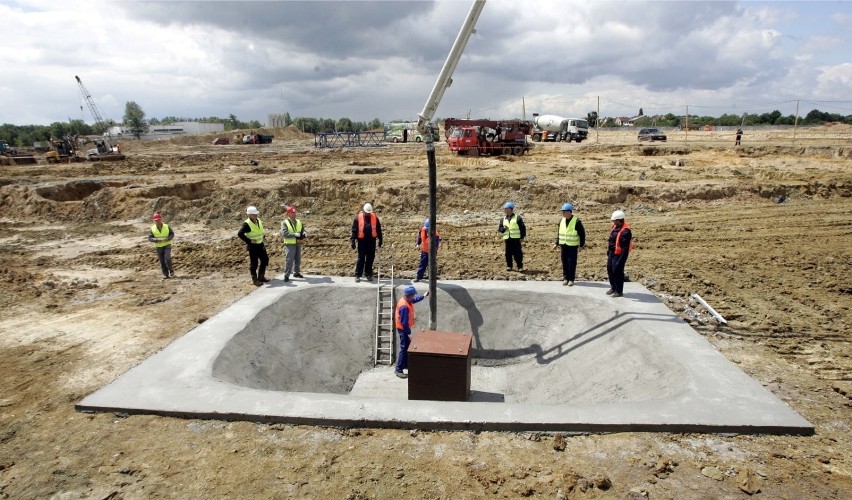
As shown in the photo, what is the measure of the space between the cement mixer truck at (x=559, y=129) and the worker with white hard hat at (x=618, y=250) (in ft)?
105

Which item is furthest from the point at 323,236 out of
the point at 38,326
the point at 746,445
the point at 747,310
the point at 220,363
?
the point at 746,445

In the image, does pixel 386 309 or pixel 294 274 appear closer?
pixel 386 309

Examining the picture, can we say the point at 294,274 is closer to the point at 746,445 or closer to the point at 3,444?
the point at 3,444

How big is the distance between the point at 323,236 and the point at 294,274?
181 inches

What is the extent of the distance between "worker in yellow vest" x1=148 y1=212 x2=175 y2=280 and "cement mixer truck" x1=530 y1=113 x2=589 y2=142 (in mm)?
32531

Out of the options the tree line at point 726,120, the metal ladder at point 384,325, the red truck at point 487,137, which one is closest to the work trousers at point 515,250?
the metal ladder at point 384,325

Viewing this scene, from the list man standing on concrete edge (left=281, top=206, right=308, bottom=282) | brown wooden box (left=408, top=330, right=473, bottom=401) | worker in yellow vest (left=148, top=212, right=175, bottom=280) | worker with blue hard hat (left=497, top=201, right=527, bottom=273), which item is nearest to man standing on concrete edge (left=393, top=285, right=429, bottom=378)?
brown wooden box (left=408, top=330, right=473, bottom=401)

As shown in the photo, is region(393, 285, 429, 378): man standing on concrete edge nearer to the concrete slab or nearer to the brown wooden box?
the concrete slab

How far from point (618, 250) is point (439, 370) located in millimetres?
3903

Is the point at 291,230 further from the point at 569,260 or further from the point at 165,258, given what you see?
the point at 569,260

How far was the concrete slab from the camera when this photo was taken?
16.5 feet

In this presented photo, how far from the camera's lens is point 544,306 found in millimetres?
8961

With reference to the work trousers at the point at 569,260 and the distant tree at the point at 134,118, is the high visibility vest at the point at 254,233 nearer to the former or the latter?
the work trousers at the point at 569,260

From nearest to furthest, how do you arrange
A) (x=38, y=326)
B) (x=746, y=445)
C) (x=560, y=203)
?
(x=746, y=445) < (x=38, y=326) < (x=560, y=203)
